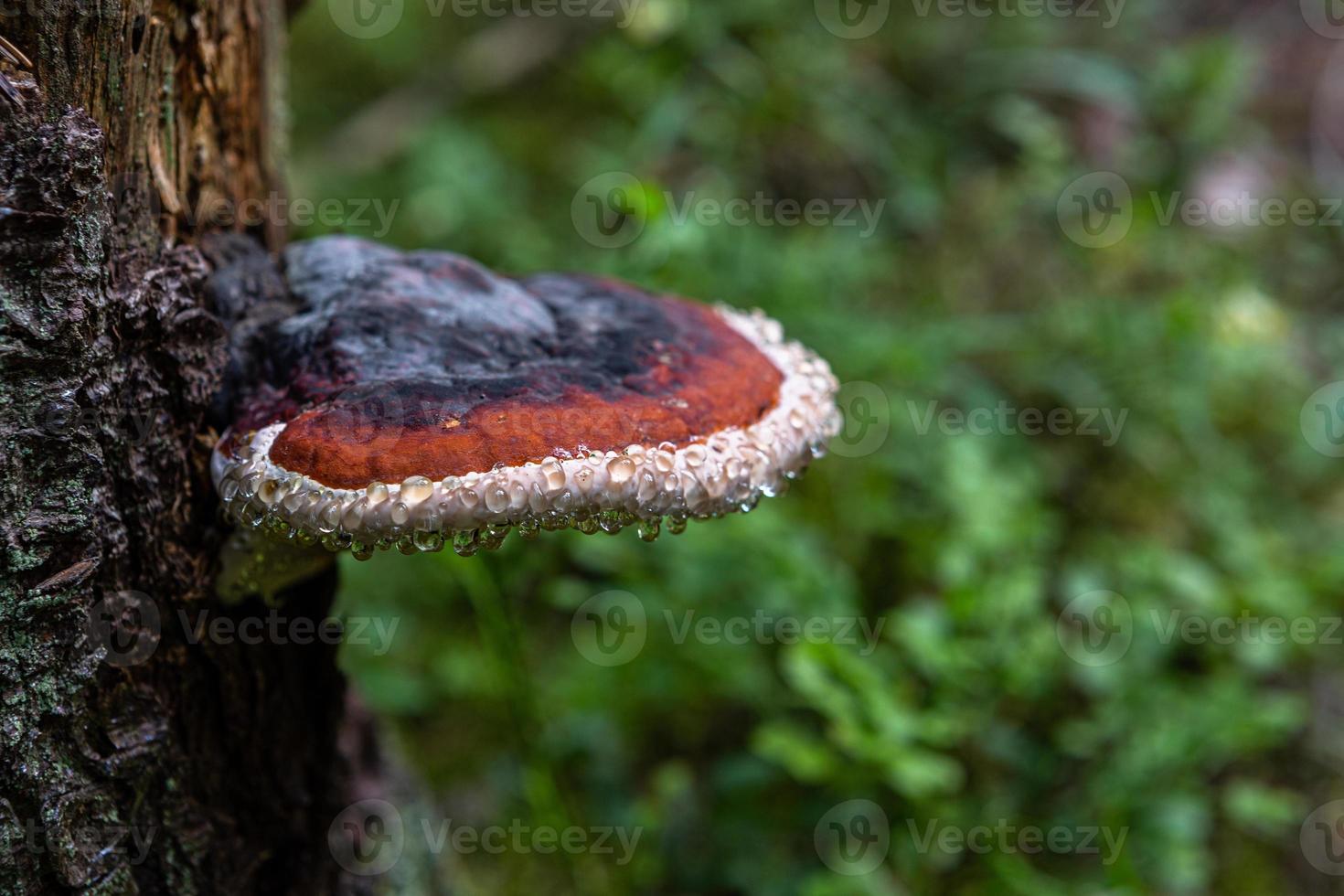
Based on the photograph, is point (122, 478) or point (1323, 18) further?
point (1323, 18)

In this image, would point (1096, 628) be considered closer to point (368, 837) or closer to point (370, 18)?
point (368, 837)

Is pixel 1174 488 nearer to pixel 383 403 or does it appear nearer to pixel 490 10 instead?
pixel 383 403

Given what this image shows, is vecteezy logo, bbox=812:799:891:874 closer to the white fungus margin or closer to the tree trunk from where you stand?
the tree trunk

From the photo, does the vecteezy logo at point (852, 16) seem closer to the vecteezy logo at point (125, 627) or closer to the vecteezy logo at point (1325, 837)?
the vecteezy logo at point (1325, 837)

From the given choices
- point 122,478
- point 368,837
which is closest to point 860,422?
point 368,837

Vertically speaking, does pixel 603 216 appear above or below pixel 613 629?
above
